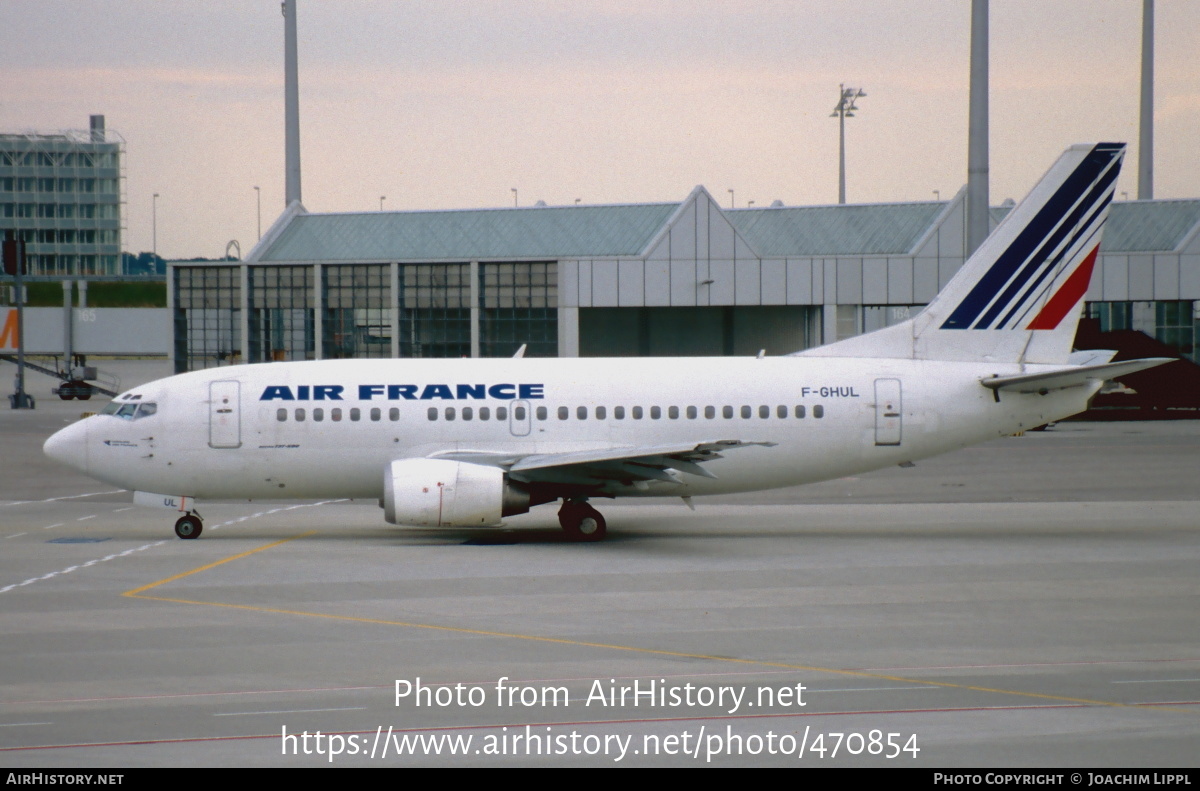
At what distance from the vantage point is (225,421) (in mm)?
26734

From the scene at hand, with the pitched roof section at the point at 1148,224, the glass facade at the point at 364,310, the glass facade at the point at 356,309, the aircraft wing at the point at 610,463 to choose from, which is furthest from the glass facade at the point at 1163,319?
the aircraft wing at the point at 610,463

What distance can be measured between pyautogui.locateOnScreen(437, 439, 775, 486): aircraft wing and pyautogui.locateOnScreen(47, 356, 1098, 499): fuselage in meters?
0.55

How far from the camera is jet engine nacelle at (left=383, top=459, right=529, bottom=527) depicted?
969 inches

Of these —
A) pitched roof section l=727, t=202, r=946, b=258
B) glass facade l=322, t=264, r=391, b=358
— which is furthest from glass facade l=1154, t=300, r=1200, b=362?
glass facade l=322, t=264, r=391, b=358

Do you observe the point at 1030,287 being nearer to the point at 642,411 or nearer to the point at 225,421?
the point at 642,411

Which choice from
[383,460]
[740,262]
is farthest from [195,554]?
[740,262]

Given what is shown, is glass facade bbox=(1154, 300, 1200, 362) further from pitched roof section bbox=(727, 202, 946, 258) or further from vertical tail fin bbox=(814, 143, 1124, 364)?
vertical tail fin bbox=(814, 143, 1124, 364)

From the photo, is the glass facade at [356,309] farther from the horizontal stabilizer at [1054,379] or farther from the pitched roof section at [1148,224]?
the horizontal stabilizer at [1054,379]

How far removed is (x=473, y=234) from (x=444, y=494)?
51.8 metres

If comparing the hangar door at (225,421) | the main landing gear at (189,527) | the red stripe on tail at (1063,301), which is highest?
the red stripe on tail at (1063,301)

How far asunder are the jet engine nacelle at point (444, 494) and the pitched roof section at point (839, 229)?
155 ft

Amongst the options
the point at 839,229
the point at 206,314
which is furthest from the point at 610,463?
the point at 206,314

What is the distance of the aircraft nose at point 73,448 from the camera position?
2689cm
